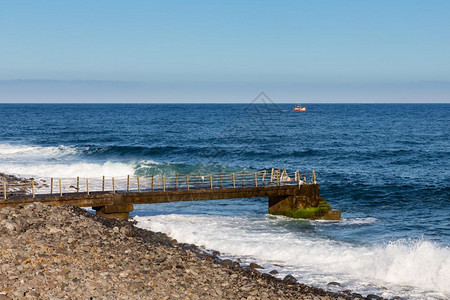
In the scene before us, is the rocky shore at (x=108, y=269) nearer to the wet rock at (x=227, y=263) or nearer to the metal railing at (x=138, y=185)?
the wet rock at (x=227, y=263)

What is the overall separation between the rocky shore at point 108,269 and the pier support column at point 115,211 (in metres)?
5.57

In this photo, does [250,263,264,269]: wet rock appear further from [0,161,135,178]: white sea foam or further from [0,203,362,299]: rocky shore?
[0,161,135,178]: white sea foam

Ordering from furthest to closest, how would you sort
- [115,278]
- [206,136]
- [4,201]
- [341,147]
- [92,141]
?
[206,136]
[92,141]
[341,147]
[4,201]
[115,278]

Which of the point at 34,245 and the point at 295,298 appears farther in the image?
the point at 34,245

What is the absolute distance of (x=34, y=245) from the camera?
698 inches

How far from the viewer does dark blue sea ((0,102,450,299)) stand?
A: 20.7 metres

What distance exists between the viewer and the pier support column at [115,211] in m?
27.6

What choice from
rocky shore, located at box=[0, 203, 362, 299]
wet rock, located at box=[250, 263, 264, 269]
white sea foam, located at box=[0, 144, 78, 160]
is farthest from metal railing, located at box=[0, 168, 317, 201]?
white sea foam, located at box=[0, 144, 78, 160]

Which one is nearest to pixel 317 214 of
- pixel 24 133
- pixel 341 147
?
→ pixel 341 147

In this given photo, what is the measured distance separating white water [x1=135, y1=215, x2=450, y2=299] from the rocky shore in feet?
5.73

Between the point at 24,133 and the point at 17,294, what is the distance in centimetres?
8672

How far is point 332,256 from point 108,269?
9970mm

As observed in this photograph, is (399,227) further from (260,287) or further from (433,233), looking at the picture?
(260,287)

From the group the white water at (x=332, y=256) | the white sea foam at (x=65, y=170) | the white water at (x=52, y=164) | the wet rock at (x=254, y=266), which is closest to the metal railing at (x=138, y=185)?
the white water at (x=332, y=256)
